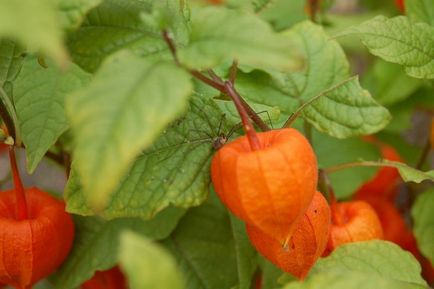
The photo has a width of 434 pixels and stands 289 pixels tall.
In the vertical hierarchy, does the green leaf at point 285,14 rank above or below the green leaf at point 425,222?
above

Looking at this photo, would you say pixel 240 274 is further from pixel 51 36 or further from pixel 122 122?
pixel 51 36

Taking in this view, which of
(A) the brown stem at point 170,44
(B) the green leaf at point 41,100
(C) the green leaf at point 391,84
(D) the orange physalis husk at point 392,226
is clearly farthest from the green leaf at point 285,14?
(A) the brown stem at point 170,44

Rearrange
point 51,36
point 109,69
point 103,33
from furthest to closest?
point 103,33
point 109,69
point 51,36

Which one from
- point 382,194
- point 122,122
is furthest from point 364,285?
point 382,194

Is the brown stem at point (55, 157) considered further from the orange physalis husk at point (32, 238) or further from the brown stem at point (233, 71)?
the brown stem at point (233, 71)

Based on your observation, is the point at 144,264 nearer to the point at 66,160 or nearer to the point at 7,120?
the point at 7,120
